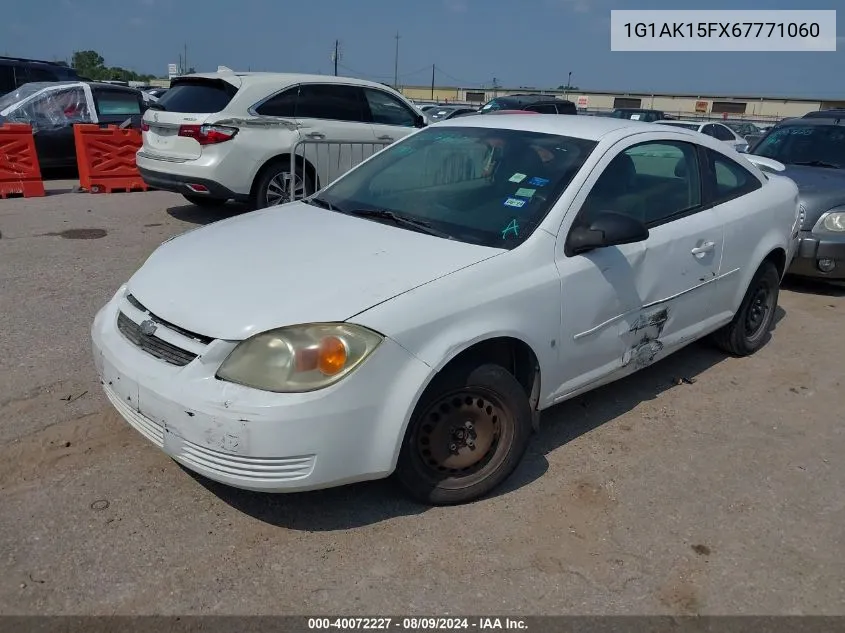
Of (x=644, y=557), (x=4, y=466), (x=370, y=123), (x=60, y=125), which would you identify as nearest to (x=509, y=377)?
(x=644, y=557)

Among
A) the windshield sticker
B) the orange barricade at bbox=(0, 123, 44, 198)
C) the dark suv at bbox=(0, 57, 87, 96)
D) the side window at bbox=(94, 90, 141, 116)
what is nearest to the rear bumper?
the orange barricade at bbox=(0, 123, 44, 198)

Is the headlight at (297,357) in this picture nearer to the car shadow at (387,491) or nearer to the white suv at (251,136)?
the car shadow at (387,491)

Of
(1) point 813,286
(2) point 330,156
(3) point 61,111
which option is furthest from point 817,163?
(3) point 61,111

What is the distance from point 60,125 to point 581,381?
10639 millimetres

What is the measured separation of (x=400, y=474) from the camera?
9.60 feet

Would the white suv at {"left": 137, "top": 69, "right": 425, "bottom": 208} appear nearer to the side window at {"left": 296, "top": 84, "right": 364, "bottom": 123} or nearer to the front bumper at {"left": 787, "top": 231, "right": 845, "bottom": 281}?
the side window at {"left": 296, "top": 84, "right": 364, "bottom": 123}

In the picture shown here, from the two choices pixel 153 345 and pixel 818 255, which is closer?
pixel 153 345

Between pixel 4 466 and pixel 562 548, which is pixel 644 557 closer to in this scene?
pixel 562 548

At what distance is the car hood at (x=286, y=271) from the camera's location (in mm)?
2684

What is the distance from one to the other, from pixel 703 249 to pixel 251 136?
210 inches

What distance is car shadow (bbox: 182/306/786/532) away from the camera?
2990 mm

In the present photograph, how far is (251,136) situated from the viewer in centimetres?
773

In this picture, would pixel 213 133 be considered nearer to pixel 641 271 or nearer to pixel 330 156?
pixel 330 156

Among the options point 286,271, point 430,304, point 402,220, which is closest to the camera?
point 430,304
